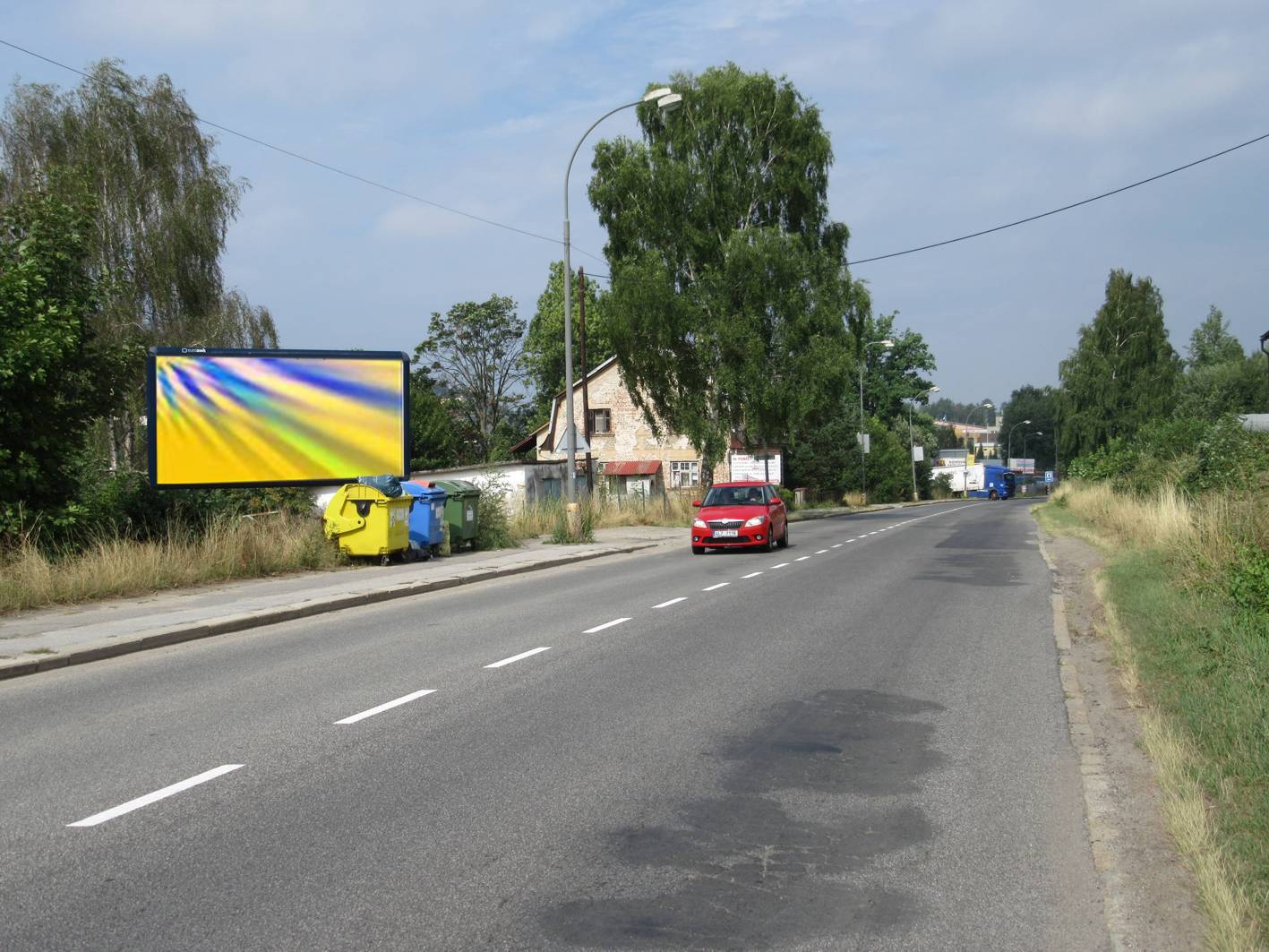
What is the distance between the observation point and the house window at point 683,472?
210 ft

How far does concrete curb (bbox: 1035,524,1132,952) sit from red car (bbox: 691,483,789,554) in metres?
14.8

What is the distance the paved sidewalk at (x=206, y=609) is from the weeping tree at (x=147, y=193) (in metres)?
19.3

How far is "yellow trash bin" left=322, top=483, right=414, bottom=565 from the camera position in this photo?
20.5m

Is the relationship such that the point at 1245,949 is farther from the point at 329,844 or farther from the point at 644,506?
the point at 644,506

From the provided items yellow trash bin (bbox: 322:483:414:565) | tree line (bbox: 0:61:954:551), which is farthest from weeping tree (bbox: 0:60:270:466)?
yellow trash bin (bbox: 322:483:414:565)

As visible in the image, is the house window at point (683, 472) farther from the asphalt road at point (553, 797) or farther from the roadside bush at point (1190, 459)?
the asphalt road at point (553, 797)

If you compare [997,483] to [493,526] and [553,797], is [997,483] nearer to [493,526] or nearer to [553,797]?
[493,526]

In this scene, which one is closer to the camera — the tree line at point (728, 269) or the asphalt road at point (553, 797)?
the asphalt road at point (553, 797)

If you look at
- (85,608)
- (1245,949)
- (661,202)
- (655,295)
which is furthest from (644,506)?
(1245,949)

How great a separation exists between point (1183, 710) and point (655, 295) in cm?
3560

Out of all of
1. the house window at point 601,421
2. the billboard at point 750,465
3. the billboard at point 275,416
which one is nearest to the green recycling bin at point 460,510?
the billboard at point 275,416

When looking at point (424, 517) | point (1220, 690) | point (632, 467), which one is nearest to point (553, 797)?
point (1220, 690)

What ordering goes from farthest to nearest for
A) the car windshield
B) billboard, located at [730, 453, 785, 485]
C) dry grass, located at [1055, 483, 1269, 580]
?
billboard, located at [730, 453, 785, 485] < the car windshield < dry grass, located at [1055, 483, 1269, 580]

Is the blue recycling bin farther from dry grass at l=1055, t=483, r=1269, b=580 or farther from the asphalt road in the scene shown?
dry grass at l=1055, t=483, r=1269, b=580
